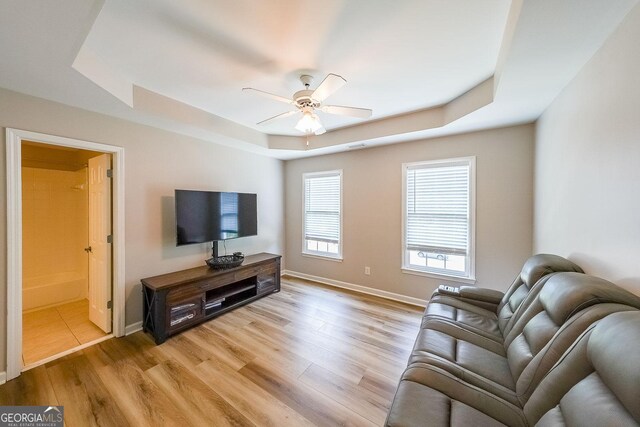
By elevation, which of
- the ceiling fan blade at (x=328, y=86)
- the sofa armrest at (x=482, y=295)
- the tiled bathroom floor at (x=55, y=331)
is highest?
the ceiling fan blade at (x=328, y=86)

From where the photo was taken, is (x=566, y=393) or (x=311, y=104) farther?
(x=311, y=104)

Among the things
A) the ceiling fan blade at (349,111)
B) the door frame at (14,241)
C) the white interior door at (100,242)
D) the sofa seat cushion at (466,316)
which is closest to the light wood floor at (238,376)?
the door frame at (14,241)

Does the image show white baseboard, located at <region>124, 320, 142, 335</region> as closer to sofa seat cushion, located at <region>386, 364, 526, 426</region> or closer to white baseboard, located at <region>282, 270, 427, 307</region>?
white baseboard, located at <region>282, 270, 427, 307</region>

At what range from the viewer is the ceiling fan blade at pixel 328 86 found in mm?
1748

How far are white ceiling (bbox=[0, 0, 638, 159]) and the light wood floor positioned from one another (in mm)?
2400

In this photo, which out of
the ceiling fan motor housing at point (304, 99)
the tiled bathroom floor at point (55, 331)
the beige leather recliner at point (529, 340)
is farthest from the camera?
the tiled bathroom floor at point (55, 331)

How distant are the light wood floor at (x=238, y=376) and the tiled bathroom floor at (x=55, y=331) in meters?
0.29

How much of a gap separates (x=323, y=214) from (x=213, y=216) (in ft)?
6.32

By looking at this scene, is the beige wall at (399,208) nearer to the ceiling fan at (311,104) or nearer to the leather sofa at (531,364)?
the leather sofa at (531,364)

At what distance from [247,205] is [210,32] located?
2480 mm

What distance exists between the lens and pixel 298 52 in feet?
6.15

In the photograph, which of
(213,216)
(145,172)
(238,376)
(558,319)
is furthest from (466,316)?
(145,172)

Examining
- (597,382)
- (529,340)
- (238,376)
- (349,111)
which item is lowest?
(238,376)

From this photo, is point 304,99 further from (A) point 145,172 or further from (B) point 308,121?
(A) point 145,172
